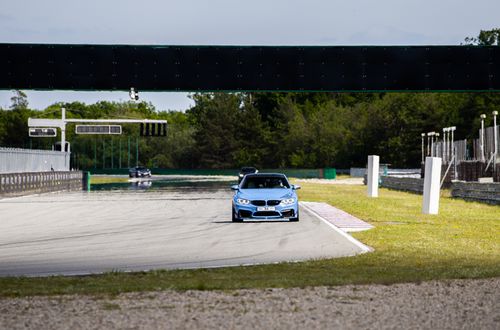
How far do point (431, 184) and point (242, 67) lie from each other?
407 inches

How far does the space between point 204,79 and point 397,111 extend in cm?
9561

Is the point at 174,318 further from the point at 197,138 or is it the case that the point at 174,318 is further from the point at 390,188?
the point at 197,138

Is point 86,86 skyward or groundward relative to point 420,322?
skyward

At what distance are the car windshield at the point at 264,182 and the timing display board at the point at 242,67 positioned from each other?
1036 centimetres

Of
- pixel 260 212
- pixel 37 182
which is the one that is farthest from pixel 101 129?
pixel 260 212

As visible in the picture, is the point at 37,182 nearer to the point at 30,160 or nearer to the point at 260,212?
the point at 30,160

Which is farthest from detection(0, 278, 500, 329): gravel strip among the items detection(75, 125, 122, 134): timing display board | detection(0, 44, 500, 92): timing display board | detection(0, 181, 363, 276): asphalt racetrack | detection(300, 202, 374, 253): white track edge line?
detection(75, 125, 122, 134): timing display board

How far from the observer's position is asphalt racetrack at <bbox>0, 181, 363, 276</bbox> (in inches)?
570

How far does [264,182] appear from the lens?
26.1 m

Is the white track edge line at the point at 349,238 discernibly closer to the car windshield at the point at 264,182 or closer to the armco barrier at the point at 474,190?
the car windshield at the point at 264,182

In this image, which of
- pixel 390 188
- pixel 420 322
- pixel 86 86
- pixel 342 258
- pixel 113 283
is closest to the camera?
pixel 420 322

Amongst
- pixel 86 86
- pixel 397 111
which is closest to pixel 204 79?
pixel 86 86

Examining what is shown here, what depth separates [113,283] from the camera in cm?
1173

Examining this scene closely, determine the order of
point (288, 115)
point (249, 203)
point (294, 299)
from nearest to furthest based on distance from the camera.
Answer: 1. point (294, 299)
2. point (249, 203)
3. point (288, 115)
